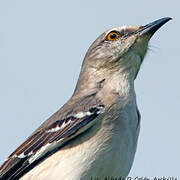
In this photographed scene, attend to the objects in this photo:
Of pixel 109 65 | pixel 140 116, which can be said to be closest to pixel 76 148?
pixel 140 116

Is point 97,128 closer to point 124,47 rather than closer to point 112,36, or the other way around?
point 124,47

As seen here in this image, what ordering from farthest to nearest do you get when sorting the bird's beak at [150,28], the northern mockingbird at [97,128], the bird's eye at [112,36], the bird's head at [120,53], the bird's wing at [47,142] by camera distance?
the bird's eye at [112,36] < the bird's beak at [150,28] < the bird's head at [120,53] < the bird's wing at [47,142] < the northern mockingbird at [97,128]

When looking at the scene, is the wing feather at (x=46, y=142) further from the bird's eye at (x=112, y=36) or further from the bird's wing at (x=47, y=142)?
the bird's eye at (x=112, y=36)

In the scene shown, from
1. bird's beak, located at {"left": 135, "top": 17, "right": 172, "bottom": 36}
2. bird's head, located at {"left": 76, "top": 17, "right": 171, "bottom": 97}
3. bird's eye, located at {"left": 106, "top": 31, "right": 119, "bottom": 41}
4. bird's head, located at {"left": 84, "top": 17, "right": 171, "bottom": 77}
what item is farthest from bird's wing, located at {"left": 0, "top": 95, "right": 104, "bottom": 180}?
bird's beak, located at {"left": 135, "top": 17, "right": 172, "bottom": 36}

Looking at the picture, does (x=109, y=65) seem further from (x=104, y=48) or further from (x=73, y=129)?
(x=73, y=129)

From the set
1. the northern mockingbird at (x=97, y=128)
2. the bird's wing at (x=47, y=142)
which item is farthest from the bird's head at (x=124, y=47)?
the bird's wing at (x=47, y=142)

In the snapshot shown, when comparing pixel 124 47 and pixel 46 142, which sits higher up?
pixel 124 47

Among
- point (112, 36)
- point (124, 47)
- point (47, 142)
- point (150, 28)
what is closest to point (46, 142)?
point (47, 142)

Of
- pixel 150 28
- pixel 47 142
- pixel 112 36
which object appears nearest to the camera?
pixel 47 142
